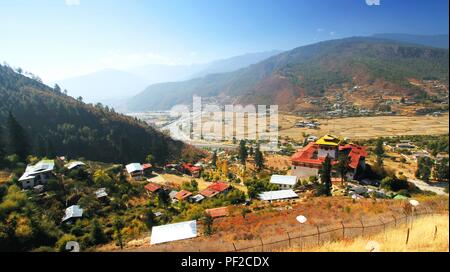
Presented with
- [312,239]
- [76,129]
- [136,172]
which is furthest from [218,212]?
[76,129]

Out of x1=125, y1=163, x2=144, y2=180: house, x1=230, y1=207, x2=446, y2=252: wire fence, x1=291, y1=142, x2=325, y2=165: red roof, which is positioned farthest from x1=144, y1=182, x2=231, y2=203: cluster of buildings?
x1=230, y1=207, x2=446, y2=252: wire fence

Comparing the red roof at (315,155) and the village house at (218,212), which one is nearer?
the village house at (218,212)

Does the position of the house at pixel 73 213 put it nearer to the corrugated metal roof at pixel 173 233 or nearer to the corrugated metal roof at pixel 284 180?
the corrugated metal roof at pixel 173 233

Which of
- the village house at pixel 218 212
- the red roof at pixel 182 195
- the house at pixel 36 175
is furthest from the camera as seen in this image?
the red roof at pixel 182 195

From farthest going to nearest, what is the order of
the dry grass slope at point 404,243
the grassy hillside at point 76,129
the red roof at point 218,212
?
1. the grassy hillside at point 76,129
2. the red roof at point 218,212
3. the dry grass slope at point 404,243

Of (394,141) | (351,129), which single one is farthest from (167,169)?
(351,129)

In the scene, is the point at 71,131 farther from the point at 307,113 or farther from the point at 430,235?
the point at 307,113

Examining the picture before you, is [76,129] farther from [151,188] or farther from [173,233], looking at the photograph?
[173,233]

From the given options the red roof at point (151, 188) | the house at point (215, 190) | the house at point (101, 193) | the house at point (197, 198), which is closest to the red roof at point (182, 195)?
the house at point (197, 198)
